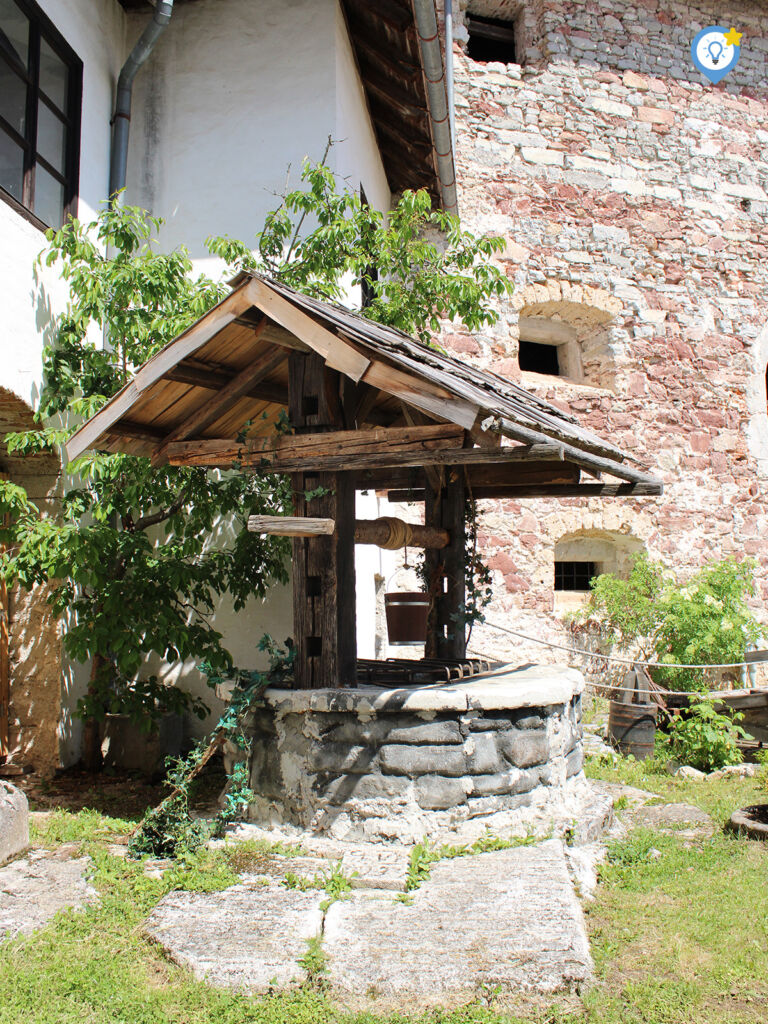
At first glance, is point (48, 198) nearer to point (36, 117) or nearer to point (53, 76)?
point (36, 117)

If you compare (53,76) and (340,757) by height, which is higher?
(53,76)

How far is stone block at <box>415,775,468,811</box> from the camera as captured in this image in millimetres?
4012

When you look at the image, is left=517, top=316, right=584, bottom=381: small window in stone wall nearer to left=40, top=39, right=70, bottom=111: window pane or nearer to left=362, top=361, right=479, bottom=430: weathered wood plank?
left=40, top=39, right=70, bottom=111: window pane

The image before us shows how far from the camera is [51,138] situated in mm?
5805

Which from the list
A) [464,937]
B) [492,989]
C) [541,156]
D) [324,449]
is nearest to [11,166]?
[324,449]

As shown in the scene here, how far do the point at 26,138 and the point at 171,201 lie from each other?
1357 mm

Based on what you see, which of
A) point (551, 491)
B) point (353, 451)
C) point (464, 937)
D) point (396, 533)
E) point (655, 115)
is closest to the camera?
point (464, 937)

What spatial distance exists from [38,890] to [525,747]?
235 cm

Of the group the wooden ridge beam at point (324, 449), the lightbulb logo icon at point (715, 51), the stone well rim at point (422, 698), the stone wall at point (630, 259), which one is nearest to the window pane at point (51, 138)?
the wooden ridge beam at point (324, 449)

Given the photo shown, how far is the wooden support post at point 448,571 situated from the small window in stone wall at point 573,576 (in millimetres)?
4781

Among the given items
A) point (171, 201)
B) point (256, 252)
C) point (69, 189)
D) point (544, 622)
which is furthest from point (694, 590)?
point (69, 189)

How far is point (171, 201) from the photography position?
21.5 feet

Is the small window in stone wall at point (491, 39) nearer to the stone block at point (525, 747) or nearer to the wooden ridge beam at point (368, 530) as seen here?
the wooden ridge beam at point (368, 530)

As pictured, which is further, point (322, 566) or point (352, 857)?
point (322, 566)
